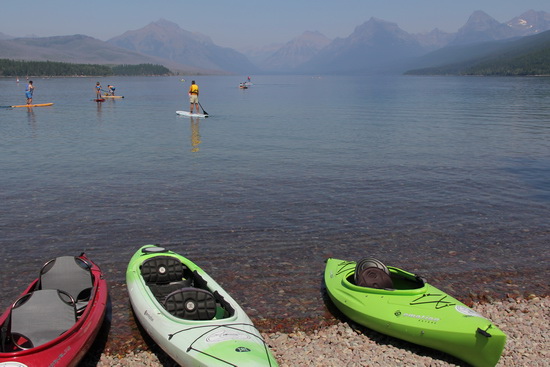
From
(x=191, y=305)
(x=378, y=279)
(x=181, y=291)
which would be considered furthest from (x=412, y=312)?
(x=181, y=291)

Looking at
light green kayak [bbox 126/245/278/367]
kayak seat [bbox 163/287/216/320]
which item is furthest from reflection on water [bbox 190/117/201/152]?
kayak seat [bbox 163/287/216/320]

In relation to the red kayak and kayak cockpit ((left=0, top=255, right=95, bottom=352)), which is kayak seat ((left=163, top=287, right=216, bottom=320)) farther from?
kayak cockpit ((left=0, top=255, right=95, bottom=352))

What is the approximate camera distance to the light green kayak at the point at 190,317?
7852mm

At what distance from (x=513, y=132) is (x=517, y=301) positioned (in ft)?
102

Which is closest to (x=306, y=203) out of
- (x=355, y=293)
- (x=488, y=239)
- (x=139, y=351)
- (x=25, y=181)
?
(x=488, y=239)

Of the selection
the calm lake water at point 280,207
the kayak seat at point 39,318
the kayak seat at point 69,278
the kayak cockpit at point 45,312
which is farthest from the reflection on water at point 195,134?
the kayak seat at point 39,318

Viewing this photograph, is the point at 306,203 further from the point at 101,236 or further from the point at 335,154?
the point at 335,154

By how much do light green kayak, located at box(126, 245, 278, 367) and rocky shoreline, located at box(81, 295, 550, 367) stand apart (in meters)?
0.75

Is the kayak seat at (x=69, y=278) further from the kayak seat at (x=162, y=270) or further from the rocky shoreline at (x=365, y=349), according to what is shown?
the rocky shoreline at (x=365, y=349)

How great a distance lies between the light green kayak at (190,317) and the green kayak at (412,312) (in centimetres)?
252

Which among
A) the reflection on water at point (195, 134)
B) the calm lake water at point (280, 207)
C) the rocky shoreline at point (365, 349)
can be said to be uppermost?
the reflection on water at point (195, 134)

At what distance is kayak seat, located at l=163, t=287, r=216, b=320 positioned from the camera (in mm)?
8961

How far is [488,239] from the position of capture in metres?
14.9

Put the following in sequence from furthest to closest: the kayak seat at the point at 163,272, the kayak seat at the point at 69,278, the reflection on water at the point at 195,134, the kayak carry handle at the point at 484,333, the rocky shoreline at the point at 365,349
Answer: the reflection on water at the point at 195,134, the kayak seat at the point at 163,272, the kayak seat at the point at 69,278, the rocky shoreline at the point at 365,349, the kayak carry handle at the point at 484,333
